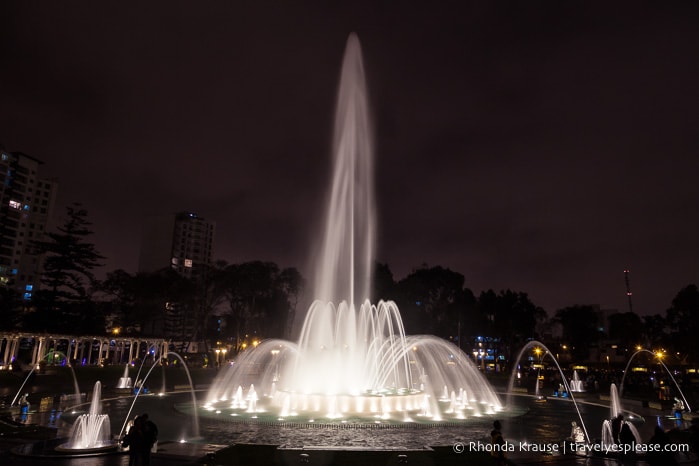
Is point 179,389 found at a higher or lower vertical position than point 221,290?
lower

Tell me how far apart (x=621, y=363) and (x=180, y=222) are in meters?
131

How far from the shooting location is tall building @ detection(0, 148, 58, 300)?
105500mm

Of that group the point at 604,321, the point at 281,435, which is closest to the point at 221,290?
the point at 281,435

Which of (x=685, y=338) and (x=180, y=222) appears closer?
(x=685, y=338)

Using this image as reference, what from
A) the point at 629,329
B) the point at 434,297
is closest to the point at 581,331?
the point at 629,329

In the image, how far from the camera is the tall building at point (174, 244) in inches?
5812

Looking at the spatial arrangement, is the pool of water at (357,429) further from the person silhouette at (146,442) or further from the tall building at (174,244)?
the tall building at (174,244)

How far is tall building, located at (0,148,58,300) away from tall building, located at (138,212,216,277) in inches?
1301

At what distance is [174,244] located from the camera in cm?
15012

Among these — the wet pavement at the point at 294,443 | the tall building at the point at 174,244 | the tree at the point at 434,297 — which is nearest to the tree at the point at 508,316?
the tree at the point at 434,297

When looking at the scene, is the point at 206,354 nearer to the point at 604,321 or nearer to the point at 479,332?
the point at 479,332

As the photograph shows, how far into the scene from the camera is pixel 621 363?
7362 centimetres

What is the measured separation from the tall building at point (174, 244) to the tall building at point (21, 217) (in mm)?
33036

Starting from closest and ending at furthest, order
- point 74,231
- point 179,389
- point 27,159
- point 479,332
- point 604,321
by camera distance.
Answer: point 179,389 → point 74,231 → point 479,332 → point 27,159 → point 604,321
